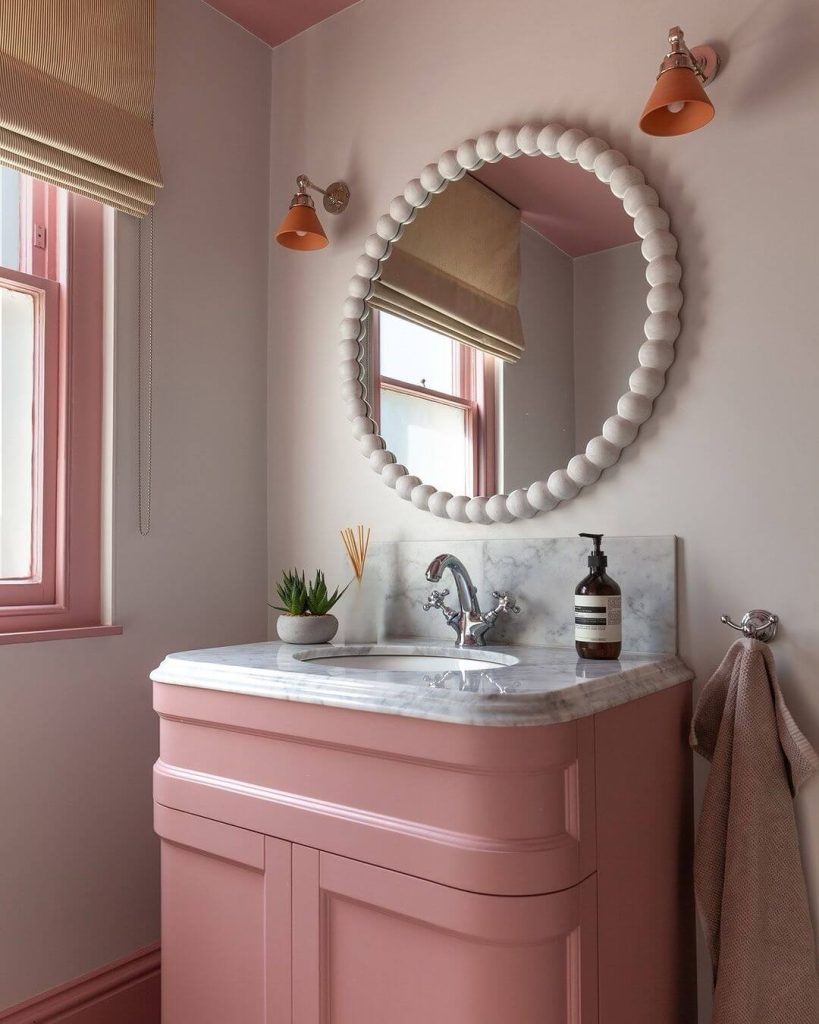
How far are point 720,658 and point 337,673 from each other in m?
0.67

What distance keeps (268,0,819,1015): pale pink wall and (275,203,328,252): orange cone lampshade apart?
196 mm

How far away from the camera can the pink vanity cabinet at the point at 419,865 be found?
42.3 inches

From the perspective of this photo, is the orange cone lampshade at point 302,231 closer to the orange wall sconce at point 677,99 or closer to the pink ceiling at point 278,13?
the pink ceiling at point 278,13

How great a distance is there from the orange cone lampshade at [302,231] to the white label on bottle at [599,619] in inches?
39.5

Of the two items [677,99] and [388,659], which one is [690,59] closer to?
[677,99]

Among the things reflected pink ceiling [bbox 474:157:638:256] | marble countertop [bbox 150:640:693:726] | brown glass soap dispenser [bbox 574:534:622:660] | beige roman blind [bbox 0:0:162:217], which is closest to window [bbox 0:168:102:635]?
beige roman blind [bbox 0:0:162:217]

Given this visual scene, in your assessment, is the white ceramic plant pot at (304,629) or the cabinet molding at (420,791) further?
the white ceramic plant pot at (304,629)

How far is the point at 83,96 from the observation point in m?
1.70

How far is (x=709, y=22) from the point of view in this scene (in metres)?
1.47

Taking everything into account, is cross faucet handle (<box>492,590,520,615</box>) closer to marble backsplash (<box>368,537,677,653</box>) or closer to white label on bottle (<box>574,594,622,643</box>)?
marble backsplash (<box>368,537,677,653</box>)

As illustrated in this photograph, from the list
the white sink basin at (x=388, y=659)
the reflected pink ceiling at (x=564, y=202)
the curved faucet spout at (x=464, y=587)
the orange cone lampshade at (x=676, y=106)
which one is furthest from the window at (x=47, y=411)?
the orange cone lampshade at (x=676, y=106)

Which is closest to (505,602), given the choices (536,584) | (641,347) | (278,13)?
(536,584)

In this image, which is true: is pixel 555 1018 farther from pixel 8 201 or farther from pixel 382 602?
pixel 8 201

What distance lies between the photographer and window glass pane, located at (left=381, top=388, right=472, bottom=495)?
1730mm
